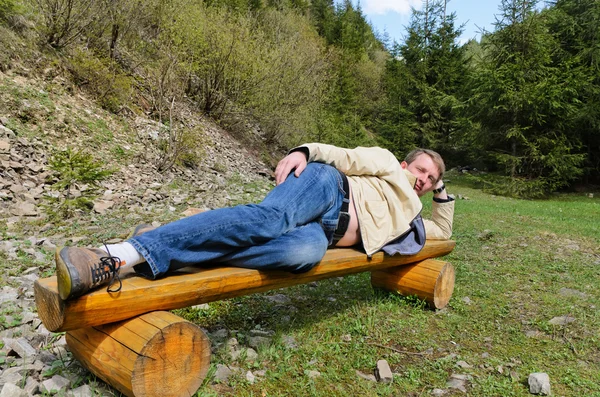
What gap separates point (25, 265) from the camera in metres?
4.22

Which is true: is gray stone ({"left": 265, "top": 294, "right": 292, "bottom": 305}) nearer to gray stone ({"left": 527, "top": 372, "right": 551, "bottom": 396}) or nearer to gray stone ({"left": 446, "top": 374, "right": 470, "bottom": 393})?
gray stone ({"left": 446, "top": 374, "right": 470, "bottom": 393})

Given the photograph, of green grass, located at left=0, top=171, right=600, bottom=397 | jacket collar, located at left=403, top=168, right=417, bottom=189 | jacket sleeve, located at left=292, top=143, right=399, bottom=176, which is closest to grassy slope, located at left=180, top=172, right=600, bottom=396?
green grass, located at left=0, top=171, right=600, bottom=397

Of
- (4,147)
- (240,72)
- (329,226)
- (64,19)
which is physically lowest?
(329,226)

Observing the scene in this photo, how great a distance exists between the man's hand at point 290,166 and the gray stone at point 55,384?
1781 millimetres

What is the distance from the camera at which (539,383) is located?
9.23 feet

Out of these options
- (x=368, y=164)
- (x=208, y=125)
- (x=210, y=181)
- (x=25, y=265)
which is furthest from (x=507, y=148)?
(x=25, y=265)

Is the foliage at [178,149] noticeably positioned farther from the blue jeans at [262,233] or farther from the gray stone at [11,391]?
the gray stone at [11,391]

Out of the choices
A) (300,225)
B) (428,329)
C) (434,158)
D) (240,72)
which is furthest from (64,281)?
(240,72)

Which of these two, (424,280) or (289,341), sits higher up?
(424,280)

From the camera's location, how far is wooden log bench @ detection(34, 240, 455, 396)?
210cm

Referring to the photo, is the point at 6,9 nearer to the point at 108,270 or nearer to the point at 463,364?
the point at 108,270

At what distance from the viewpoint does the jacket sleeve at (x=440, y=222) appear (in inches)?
174

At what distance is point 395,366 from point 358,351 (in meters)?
0.29

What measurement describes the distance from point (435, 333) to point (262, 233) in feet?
6.49
